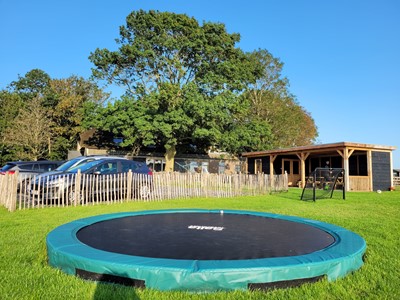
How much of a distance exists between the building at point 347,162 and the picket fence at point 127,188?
14.4 ft

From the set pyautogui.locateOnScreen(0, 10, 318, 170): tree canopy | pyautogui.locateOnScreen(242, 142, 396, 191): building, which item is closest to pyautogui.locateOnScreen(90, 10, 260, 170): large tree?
pyautogui.locateOnScreen(0, 10, 318, 170): tree canopy

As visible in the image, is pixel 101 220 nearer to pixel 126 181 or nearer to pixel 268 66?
pixel 126 181

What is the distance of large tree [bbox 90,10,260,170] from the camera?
2241cm

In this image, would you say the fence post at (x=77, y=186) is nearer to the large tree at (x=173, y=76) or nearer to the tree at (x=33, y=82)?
the large tree at (x=173, y=76)

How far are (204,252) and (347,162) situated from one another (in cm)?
1532

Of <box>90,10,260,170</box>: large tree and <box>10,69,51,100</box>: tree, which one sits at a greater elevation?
<box>10,69,51,100</box>: tree

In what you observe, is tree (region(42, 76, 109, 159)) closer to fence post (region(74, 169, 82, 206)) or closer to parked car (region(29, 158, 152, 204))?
parked car (region(29, 158, 152, 204))

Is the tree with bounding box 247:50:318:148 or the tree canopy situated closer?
the tree canopy

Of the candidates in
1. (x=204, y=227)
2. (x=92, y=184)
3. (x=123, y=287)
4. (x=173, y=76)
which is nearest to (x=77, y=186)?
(x=92, y=184)

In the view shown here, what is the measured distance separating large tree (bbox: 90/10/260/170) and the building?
5077mm

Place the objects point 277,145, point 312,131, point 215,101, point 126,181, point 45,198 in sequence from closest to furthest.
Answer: point 45,198
point 126,181
point 215,101
point 277,145
point 312,131

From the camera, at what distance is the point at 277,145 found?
104 ft

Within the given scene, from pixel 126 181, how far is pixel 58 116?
27792 millimetres

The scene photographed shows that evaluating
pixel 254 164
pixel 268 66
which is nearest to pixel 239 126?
pixel 254 164
